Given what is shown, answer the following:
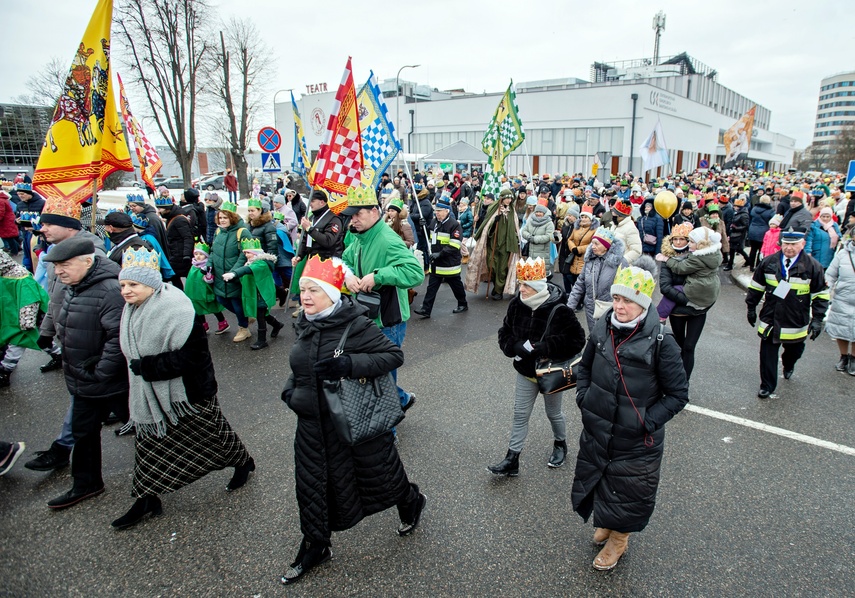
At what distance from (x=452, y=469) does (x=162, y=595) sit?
2122mm

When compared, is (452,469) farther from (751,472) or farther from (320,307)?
(751,472)

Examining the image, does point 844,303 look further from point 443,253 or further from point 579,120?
point 579,120

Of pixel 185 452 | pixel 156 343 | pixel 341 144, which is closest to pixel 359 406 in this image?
pixel 156 343

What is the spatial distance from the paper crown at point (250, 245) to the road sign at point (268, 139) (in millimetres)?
7145

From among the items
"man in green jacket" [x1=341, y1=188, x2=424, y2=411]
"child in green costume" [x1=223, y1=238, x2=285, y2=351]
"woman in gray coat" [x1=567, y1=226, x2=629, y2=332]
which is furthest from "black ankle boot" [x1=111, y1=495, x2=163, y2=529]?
"woman in gray coat" [x1=567, y1=226, x2=629, y2=332]

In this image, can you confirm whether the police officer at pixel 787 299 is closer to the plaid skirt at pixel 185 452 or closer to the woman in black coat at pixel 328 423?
the woman in black coat at pixel 328 423

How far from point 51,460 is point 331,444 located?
2.85 metres

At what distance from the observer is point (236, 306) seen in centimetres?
739

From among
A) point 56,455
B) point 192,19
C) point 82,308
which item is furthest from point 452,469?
point 192,19

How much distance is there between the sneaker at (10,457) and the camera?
4129 millimetres

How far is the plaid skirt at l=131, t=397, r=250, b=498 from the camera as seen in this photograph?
3.54m

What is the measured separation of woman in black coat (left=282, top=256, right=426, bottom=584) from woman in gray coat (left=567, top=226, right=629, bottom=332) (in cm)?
350

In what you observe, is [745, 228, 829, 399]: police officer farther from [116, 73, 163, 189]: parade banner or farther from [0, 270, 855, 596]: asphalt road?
[116, 73, 163, 189]: parade banner

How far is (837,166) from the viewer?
49750 millimetres
